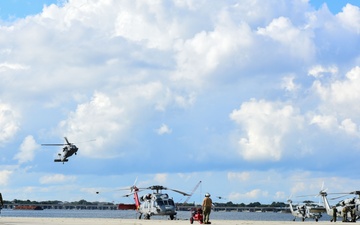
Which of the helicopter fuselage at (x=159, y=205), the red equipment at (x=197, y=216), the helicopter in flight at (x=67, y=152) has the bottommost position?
the red equipment at (x=197, y=216)

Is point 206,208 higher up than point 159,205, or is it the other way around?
point 159,205

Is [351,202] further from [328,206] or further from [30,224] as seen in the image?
[30,224]

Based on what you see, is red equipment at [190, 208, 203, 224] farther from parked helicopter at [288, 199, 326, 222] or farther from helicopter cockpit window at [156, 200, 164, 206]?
parked helicopter at [288, 199, 326, 222]

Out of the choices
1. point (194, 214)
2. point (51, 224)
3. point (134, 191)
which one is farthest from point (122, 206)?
point (51, 224)

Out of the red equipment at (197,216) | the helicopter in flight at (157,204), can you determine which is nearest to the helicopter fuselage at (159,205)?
the helicopter in flight at (157,204)

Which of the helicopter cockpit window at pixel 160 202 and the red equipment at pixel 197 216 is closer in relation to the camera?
the red equipment at pixel 197 216

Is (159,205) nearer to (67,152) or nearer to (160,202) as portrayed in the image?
(160,202)

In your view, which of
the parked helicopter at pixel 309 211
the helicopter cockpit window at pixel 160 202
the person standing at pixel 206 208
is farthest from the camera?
the parked helicopter at pixel 309 211

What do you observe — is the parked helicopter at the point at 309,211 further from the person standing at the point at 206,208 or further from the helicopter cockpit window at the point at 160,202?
the person standing at the point at 206,208

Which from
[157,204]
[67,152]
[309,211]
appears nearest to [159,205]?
[157,204]

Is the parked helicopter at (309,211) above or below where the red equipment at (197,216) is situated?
above

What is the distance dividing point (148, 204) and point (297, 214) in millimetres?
39576

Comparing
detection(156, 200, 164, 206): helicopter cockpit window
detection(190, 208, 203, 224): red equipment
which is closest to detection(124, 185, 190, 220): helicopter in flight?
detection(156, 200, 164, 206): helicopter cockpit window

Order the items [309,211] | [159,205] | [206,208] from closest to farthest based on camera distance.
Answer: [206,208] < [159,205] < [309,211]
